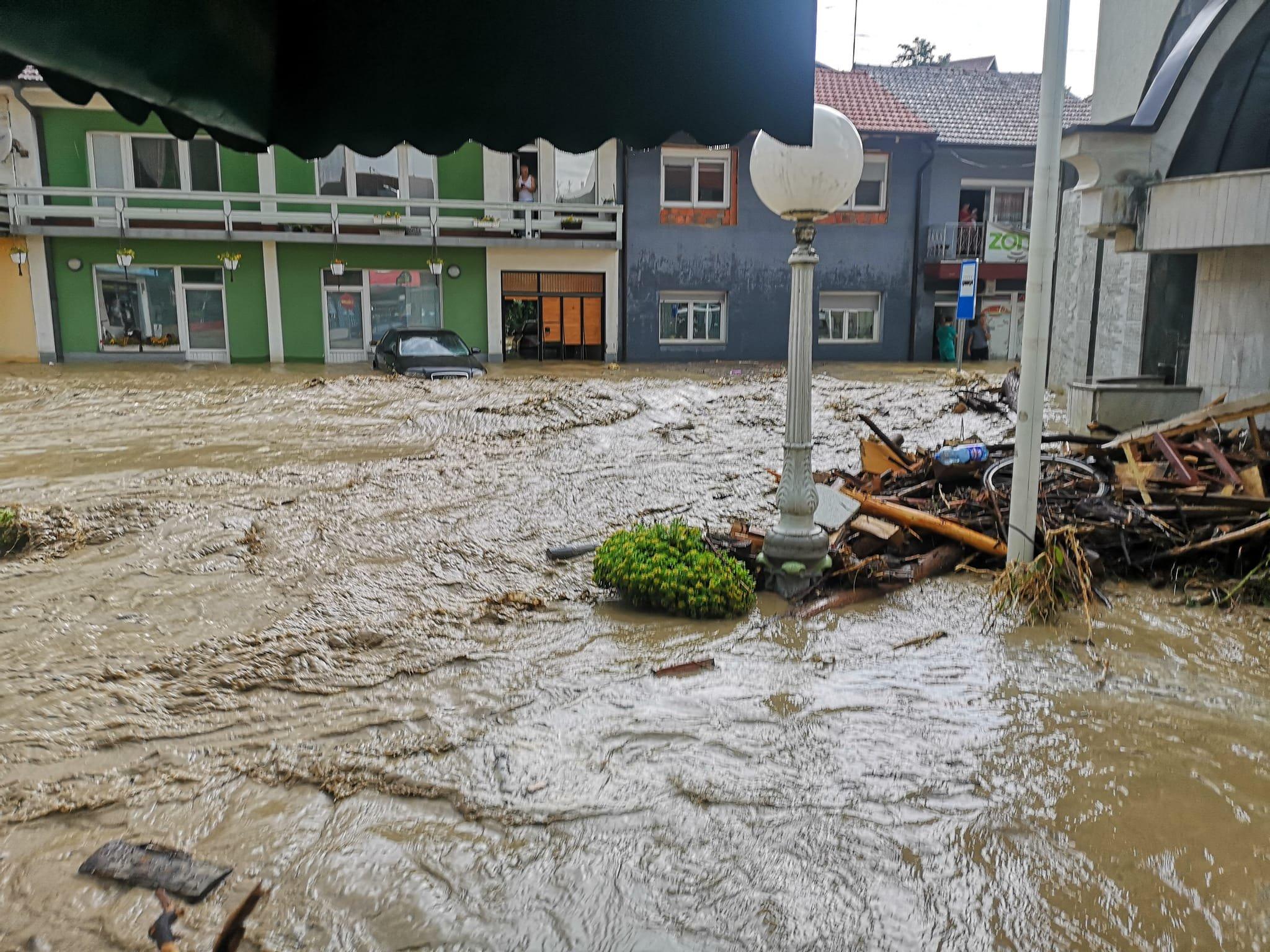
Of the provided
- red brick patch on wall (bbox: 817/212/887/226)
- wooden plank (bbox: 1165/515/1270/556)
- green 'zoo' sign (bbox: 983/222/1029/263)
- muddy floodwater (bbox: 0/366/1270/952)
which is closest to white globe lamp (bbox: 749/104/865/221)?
muddy floodwater (bbox: 0/366/1270/952)

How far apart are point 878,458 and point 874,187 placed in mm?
20263

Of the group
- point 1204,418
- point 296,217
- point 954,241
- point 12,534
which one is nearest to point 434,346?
point 296,217

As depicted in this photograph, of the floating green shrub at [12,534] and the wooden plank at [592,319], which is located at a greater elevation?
the wooden plank at [592,319]

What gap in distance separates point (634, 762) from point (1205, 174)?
9.94 meters

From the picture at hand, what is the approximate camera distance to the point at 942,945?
152 inches

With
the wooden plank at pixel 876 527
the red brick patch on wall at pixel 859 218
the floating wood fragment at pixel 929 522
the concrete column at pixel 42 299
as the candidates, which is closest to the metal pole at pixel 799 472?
the wooden plank at pixel 876 527

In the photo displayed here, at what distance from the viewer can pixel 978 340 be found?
97.4 ft

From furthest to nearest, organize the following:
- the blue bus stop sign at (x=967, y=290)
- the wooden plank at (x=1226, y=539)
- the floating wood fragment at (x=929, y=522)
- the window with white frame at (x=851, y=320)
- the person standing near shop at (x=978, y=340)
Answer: the person standing near shop at (x=978, y=340)
the window with white frame at (x=851, y=320)
the blue bus stop sign at (x=967, y=290)
the floating wood fragment at (x=929, y=522)
the wooden plank at (x=1226, y=539)

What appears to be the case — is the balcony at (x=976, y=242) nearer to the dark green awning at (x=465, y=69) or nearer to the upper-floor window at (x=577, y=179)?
the upper-floor window at (x=577, y=179)

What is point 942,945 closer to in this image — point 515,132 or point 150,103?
point 515,132

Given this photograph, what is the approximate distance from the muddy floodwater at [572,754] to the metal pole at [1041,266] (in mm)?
1162

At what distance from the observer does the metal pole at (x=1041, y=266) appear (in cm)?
704

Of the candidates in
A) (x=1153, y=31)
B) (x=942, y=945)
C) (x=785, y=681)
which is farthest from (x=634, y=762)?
(x=1153, y=31)

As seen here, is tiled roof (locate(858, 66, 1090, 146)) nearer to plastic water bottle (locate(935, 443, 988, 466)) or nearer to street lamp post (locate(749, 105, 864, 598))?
plastic water bottle (locate(935, 443, 988, 466))
